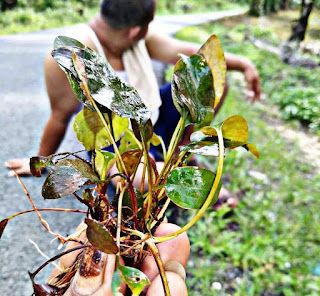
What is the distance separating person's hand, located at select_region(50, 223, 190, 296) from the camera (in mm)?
585

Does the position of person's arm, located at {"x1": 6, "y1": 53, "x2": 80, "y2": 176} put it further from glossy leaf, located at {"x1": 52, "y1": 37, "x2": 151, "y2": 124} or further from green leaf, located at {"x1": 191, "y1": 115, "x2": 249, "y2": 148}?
green leaf, located at {"x1": 191, "y1": 115, "x2": 249, "y2": 148}

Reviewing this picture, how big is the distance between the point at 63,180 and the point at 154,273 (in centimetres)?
28

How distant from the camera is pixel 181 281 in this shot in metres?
0.66

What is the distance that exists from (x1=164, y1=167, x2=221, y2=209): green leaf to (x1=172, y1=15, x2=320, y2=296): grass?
0.80 metres

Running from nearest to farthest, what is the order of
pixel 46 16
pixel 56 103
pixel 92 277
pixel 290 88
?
pixel 92 277 < pixel 56 103 < pixel 290 88 < pixel 46 16

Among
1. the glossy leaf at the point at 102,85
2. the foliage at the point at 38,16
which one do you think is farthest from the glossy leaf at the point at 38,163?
the foliage at the point at 38,16

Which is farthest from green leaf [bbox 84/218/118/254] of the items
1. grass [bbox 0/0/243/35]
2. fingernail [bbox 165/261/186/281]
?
grass [bbox 0/0/243/35]

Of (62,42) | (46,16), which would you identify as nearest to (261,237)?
(62,42)

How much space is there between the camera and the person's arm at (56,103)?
1.21m

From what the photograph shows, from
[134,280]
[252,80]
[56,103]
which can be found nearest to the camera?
[134,280]

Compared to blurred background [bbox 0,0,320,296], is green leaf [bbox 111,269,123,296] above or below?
above

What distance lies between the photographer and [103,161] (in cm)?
68

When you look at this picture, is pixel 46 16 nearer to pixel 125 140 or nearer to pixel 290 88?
pixel 290 88

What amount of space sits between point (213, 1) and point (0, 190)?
90.8 ft
